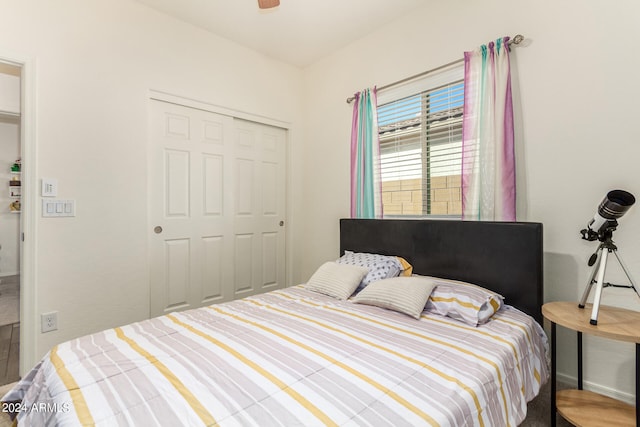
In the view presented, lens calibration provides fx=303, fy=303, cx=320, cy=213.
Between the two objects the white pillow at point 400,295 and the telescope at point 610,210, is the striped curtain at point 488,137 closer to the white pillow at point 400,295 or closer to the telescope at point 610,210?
the telescope at point 610,210

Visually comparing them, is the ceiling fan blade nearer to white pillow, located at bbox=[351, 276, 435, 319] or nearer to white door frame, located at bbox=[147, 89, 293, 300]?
white door frame, located at bbox=[147, 89, 293, 300]

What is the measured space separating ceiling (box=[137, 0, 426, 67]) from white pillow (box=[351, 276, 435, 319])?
7.08 ft

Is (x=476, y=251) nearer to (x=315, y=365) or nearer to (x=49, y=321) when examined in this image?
(x=315, y=365)

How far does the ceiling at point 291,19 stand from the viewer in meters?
2.47

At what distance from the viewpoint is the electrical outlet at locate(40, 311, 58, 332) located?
2090 millimetres

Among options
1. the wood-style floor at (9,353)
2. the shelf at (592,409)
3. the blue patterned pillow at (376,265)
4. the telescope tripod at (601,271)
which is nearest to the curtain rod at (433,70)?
the telescope tripod at (601,271)

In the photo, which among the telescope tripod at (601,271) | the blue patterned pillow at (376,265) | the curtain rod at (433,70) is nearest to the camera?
the telescope tripod at (601,271)

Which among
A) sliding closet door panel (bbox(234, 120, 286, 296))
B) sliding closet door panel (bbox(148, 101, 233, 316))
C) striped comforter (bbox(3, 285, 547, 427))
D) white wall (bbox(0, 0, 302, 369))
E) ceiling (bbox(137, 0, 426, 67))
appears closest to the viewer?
striped comforter (bbox(3, 285, 547, 427))

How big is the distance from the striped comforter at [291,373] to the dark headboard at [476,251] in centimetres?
23

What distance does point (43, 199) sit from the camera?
6.79 feet

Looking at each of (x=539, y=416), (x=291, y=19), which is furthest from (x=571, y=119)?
(x=291, y=19)

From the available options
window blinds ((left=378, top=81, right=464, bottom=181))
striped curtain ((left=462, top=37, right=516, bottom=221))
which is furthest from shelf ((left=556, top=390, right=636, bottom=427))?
window blinds ((left=378, top=81, right=464, bottom=181))

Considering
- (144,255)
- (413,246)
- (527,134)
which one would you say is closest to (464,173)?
(527,134)

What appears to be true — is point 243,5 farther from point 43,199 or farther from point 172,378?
point 172,378
